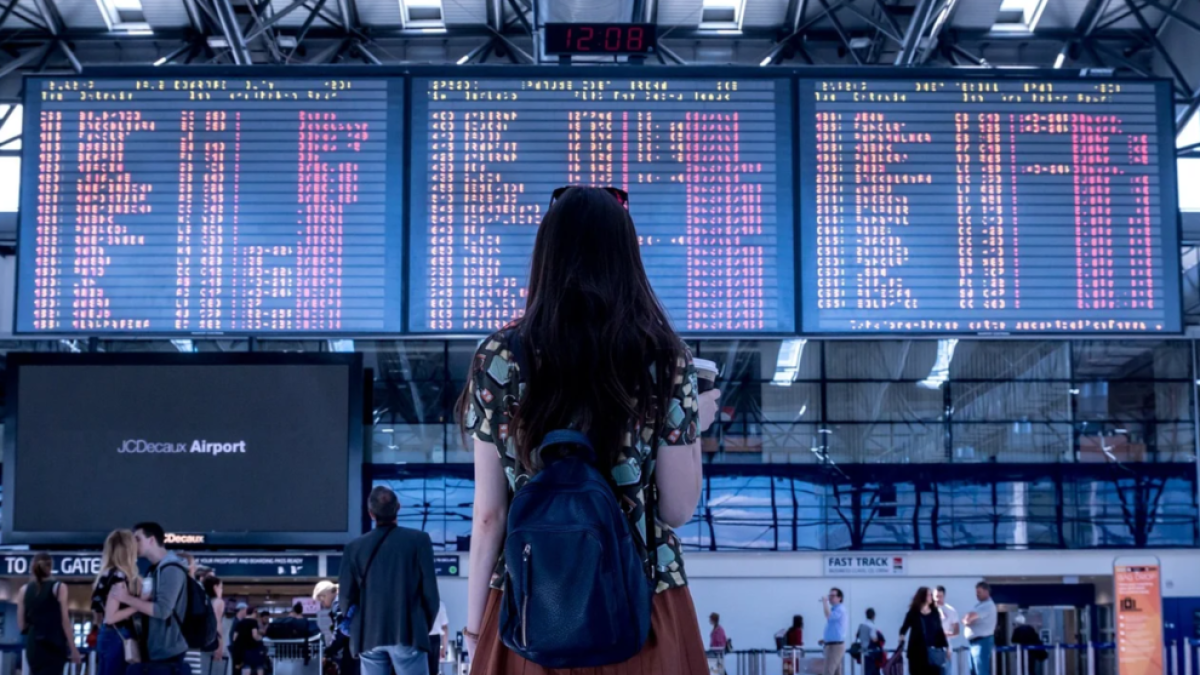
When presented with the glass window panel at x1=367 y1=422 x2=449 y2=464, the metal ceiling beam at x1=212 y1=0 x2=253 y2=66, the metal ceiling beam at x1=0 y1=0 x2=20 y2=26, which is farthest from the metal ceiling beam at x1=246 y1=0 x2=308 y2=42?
the glass window panel at x1=367 y1=422 x2=449 y2=464

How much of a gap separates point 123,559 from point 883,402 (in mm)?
21731

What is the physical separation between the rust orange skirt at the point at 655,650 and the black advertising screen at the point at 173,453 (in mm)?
8350

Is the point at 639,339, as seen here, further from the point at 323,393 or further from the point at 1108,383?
the point at 1108,383

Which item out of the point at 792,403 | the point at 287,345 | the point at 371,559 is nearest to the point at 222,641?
the point at 371,559

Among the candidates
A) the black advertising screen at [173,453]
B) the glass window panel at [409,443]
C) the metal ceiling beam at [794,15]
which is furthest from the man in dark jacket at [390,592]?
the glass window panel at [409,443]

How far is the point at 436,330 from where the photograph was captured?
351 inches

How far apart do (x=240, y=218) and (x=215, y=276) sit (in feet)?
1.46

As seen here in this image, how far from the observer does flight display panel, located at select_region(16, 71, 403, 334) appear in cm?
908

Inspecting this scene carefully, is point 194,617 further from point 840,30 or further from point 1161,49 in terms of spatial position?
point 1161,49

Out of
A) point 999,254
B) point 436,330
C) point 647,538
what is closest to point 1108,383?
point 999,254

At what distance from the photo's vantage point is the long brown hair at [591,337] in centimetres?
220

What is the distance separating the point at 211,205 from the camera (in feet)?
30.3

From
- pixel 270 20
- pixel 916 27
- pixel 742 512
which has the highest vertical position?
pixel 270 20

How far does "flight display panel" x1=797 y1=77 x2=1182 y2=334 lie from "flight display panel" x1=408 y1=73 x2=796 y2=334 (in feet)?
0.98
